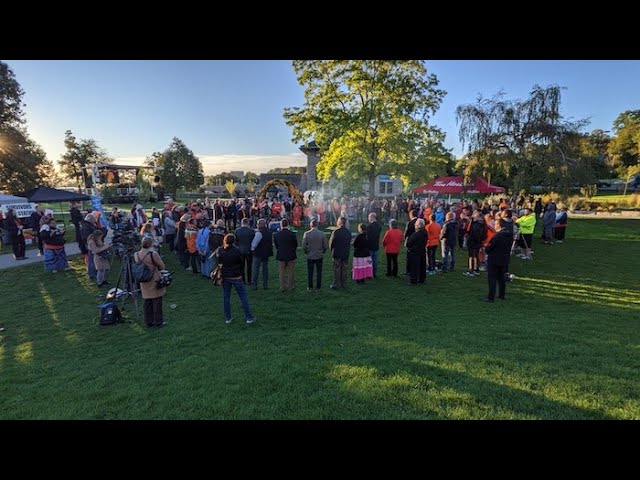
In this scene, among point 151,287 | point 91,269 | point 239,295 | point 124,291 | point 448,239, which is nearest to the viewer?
point 151,287

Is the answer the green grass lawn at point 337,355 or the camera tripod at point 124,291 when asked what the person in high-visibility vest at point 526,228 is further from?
the camera tripod at point 124,291

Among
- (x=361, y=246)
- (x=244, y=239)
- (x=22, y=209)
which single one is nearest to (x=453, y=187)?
(x=361, y=246)

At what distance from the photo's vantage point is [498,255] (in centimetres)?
Result: 766

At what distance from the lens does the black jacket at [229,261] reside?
6.57m

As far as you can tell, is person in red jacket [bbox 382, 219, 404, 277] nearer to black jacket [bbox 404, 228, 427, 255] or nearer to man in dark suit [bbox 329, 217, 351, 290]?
black jacket [bbox 404, 228, 427, 255]

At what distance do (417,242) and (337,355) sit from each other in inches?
190

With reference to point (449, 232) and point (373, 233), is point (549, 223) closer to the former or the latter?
point (449, 232)

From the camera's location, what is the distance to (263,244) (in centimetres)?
884

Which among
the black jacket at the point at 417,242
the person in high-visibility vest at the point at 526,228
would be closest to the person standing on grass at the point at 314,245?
the black jacket at the point at 417,242

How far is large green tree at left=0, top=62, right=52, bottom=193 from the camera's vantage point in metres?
26.2
